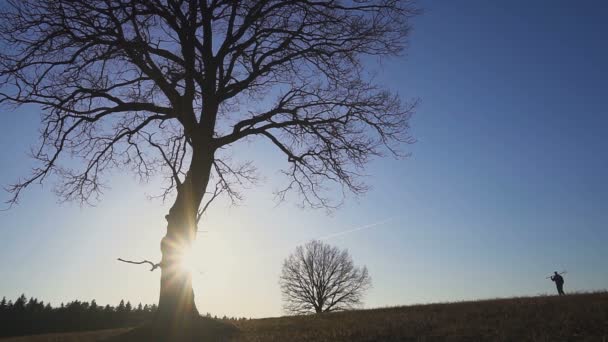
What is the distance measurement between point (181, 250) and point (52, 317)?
67389 millimetres

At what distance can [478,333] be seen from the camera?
268 inches

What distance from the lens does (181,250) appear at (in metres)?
9.74

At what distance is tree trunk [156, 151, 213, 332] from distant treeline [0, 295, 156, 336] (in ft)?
Answer: 188

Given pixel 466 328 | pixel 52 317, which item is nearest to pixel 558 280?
pixel 466 328

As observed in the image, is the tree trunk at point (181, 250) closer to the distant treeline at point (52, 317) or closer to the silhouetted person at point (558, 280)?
the silhouetted person at point (558, 280)

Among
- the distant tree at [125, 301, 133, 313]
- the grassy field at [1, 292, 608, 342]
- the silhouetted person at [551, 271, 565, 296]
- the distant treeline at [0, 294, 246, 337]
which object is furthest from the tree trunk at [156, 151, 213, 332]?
the distant tree at [125, 301, 133, 313]

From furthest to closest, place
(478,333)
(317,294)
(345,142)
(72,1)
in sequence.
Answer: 1. (317,294)
2. (345,142)
3. (72,1)
4. (478,333)

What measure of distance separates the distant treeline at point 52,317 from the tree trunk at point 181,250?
2257 inches

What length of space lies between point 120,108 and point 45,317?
6676 centimetres

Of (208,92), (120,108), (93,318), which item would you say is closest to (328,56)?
(208,92)

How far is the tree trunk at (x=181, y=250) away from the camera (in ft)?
29.8

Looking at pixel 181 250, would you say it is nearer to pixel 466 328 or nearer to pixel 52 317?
pixel 466 328

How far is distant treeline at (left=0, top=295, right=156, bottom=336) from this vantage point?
6053 centimetres

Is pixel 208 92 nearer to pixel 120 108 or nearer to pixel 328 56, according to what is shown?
pixel 120 108
